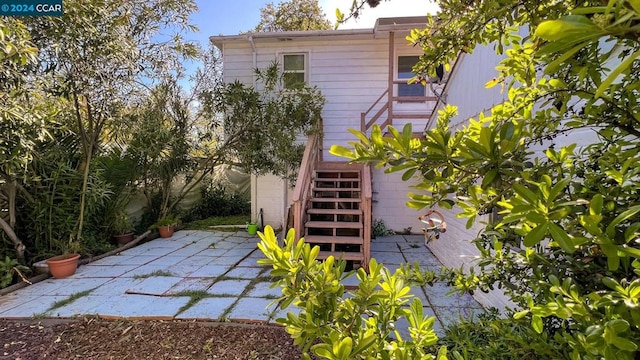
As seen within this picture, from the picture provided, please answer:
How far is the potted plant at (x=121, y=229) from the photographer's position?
6.01 meters

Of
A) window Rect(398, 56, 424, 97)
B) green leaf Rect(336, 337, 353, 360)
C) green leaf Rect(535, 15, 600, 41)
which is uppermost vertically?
window Rect(398, 56, 424, 97)

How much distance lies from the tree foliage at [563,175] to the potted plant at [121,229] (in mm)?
6691

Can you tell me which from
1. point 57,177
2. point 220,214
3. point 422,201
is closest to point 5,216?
point 57,177

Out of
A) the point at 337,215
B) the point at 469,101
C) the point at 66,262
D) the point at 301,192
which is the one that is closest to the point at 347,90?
the point at 337,215

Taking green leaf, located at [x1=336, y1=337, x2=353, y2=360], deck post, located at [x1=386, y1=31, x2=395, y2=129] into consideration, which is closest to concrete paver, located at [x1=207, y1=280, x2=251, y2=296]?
green leaf, located at [x1=336, y1=337, x2=353, y2=360]

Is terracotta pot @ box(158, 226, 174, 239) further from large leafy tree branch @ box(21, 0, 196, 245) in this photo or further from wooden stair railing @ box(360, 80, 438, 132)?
wooden stair railing @ box(360, 80, 438, 132)

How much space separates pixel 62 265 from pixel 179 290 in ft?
6.58

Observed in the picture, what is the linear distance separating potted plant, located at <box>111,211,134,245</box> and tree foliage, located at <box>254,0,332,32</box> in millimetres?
10072

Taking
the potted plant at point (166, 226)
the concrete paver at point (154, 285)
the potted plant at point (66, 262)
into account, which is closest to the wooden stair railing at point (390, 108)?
the concrete paver at point (154, 285)

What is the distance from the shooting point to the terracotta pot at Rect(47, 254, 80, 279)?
430cm

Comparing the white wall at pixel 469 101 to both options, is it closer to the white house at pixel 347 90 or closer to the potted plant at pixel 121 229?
the white house at pixel 347 90

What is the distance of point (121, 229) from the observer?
6.15 metres

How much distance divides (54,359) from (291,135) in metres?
4.52

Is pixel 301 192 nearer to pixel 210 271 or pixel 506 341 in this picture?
pixel 210 271
